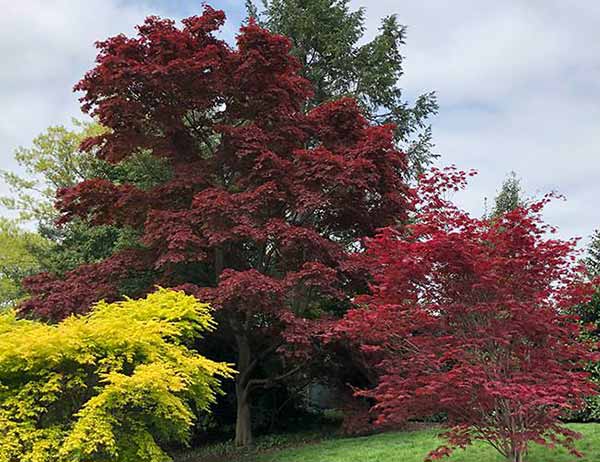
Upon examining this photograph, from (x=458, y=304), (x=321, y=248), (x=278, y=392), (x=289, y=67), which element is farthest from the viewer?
(x=278, y=392)

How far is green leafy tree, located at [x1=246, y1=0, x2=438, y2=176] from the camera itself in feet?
54.8

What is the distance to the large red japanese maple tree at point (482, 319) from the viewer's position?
231 inches

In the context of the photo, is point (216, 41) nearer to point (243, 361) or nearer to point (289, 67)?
point (289, 67)

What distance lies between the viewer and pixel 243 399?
11.2 m

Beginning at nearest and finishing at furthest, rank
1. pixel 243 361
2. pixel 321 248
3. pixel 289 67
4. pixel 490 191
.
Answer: pixel 321 248 < pixel 289 67 < pixel 243 361 < pixel 490 191

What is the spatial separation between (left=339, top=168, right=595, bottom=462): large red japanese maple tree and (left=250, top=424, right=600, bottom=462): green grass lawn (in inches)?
54.8

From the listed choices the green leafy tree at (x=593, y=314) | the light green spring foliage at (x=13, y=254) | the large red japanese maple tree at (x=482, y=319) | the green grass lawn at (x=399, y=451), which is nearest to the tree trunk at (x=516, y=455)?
the large red japanese maple tree at (x=482, y=319)

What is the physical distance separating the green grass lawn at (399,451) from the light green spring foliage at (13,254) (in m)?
15.0

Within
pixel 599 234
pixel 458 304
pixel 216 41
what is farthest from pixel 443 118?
pixel 458 304

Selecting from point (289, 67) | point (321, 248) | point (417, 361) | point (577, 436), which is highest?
point (289, 67)

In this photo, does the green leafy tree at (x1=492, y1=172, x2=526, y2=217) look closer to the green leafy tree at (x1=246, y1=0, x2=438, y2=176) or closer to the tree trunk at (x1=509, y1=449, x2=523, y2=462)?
the green leafy tree at (x1=246, y1=0, x2=438, y2=176)

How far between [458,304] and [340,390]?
666 centimetres

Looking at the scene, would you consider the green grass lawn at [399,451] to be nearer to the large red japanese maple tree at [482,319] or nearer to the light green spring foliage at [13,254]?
the large red japanese maple tree at [482,319]

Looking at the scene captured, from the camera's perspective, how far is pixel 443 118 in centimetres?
1759
